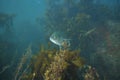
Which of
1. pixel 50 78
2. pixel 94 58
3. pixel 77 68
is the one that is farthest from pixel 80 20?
pixel 50 78

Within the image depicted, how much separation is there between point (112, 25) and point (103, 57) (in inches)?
154

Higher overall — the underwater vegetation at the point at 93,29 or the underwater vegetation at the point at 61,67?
the underwater vegetation at the point at 93,29

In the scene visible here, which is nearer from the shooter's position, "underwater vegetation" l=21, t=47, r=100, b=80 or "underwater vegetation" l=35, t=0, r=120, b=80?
"underwater vegetation" l=21, t=47, r=100, b=80

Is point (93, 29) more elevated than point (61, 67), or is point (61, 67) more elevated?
point (93, 29)

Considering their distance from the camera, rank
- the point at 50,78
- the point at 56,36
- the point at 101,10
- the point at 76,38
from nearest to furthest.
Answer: the point at 50,78 → the point at 56,36 → the point at 76,38 → the point at 101,10

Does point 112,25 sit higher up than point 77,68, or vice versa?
point 112,25

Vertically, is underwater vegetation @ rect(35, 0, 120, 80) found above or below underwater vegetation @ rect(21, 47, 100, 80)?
above

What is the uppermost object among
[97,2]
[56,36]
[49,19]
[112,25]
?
[97,2]

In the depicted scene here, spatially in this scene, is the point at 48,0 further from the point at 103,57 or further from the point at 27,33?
the point at 103,57

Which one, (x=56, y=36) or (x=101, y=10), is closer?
(x=56, y=36)

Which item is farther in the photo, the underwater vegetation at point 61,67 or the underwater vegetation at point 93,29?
the underwater vegetation at point 93,29

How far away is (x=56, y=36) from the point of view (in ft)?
25.7

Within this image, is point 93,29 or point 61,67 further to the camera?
point 93,29

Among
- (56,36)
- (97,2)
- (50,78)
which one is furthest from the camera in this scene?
(97,2)
